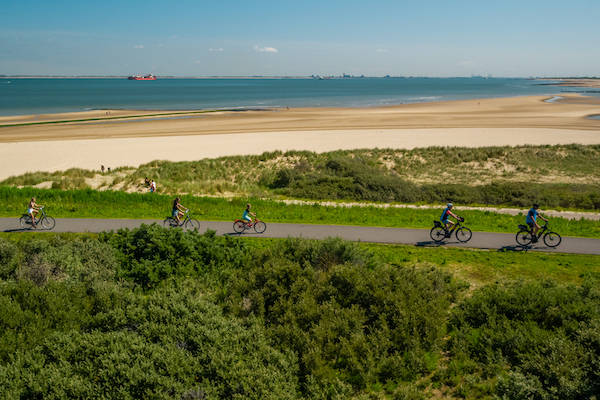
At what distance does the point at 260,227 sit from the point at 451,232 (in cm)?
754

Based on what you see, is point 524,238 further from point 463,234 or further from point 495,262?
point 495,262

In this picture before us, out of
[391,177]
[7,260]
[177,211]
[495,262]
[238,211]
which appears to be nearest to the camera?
[7,260]

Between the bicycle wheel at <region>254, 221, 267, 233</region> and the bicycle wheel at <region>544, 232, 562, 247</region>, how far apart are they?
422 inches

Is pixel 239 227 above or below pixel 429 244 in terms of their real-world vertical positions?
above

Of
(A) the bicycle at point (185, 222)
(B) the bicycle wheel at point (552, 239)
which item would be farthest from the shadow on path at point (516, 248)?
(A) the bicycle at point (185, 222)

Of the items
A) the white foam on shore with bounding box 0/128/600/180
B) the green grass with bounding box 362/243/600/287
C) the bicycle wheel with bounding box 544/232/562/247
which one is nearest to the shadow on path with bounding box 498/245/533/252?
the green grass with bounding box 362/243/600/287

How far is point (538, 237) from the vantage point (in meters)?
15.4

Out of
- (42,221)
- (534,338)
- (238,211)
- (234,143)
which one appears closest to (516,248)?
(534,338)

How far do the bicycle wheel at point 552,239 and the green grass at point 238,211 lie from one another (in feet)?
5.43

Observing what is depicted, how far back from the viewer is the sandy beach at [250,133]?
41.1 meters

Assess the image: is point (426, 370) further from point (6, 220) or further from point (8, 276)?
point (6, 220)

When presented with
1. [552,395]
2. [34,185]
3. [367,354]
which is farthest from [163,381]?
[34,185]

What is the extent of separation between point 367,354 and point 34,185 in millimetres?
26895

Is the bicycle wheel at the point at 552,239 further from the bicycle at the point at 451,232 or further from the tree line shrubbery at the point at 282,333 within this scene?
the tree line shrubbery at the point at 282,333
